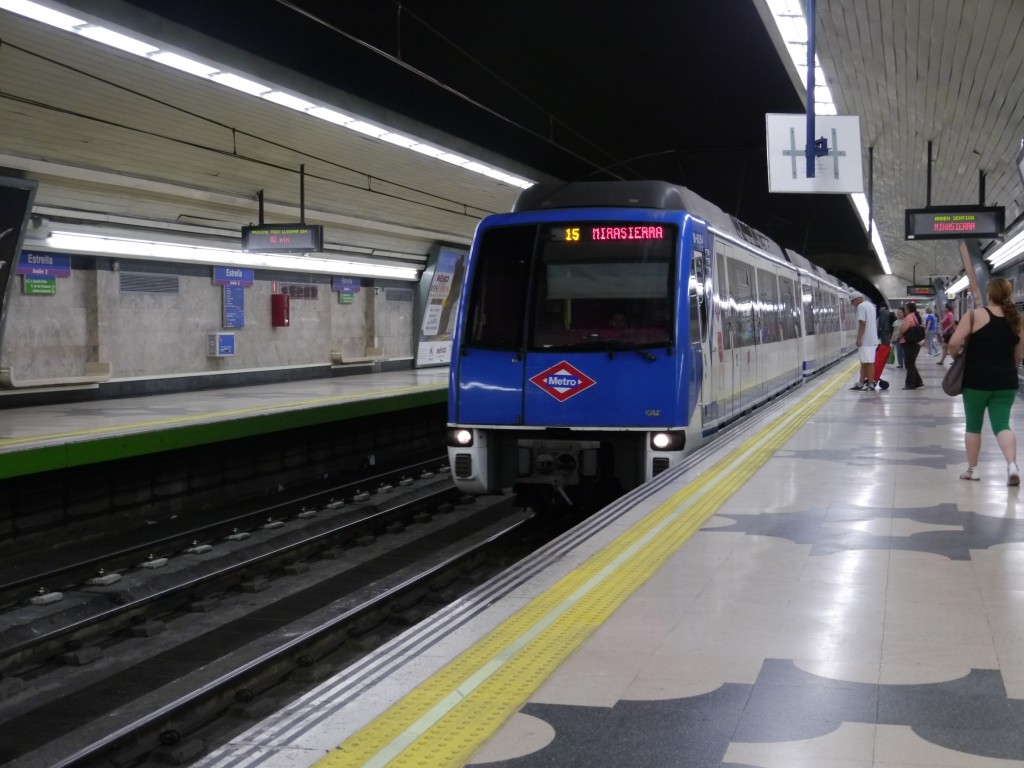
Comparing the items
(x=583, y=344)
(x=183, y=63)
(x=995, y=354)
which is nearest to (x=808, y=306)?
(x=583, y=344)

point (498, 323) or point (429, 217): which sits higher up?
point (429, 217)

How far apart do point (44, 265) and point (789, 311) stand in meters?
10.4

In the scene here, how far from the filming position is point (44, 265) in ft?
48.0

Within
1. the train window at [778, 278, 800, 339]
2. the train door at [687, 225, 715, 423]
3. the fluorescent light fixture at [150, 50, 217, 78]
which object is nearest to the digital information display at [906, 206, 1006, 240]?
the train window at [778, 278, 800, 339]

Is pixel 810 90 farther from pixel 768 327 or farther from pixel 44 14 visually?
pixel 44 14

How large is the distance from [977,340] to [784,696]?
4.76m

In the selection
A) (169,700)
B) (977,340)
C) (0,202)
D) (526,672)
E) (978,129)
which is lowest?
(169,700)

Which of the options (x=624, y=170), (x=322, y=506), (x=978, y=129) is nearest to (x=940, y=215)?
(x=978, y=129)

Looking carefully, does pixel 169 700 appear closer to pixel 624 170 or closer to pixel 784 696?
pixel 784 696

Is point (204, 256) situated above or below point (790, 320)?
above

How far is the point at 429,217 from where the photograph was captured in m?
22.3

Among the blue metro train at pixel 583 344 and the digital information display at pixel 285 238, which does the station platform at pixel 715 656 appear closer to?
the blue metro train at pixel 583 344

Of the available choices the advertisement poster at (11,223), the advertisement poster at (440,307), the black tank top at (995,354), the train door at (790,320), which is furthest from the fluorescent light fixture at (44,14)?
the advertisement poster at (440,307)

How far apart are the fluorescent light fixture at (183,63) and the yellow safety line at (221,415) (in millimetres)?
3420
